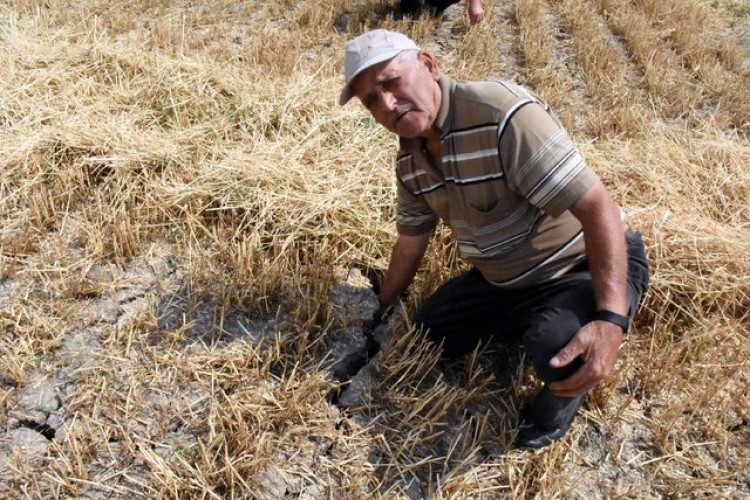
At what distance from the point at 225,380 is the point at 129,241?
954mm

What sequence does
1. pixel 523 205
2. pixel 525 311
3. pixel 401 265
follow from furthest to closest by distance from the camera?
pixel 401 265
pixel 525 311
pixel 523 205

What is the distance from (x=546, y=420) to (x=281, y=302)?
47.7 inches

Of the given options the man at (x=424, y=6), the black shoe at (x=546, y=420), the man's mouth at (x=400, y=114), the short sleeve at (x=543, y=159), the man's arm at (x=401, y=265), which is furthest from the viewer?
the man at (x=424, y=6)

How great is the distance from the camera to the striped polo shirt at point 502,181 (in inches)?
78.2

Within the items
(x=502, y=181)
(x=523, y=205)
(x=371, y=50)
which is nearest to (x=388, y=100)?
(x=371, y=50)

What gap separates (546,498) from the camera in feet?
7.13

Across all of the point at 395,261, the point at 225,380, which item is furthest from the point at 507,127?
the point at 225,380

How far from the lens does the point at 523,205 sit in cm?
220

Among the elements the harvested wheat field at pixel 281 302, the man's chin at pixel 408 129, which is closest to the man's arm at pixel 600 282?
the harvested wheat field at pixel 281 302

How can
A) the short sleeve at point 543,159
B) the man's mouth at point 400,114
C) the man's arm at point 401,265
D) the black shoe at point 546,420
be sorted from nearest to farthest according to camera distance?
the short sleeve at point 543,159 → the man's mouth at point 400,114 → the black shoe at point 546,420 → the man's arm at point 401,265

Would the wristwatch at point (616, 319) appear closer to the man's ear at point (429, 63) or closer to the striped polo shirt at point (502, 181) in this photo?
the striped polo shirt at point (502, 181)

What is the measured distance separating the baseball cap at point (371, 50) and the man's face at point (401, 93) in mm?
27

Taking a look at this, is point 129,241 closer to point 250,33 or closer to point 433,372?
point 433,372

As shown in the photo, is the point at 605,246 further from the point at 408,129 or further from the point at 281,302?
the point at 281,302
